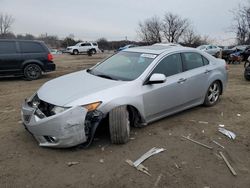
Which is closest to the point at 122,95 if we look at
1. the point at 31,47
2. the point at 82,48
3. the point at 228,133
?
the point at 228,133

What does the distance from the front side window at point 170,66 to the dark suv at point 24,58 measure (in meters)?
7.60

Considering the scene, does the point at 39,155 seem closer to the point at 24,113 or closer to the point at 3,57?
the point at 24,113

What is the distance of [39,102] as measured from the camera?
439 cm

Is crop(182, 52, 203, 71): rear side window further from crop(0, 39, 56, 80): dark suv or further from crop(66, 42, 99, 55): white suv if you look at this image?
crop(66, 42, 99, 55): white suv

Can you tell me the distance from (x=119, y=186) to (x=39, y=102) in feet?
6.14

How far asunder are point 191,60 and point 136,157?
284 cm

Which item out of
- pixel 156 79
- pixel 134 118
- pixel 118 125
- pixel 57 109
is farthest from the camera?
pixel 134 118

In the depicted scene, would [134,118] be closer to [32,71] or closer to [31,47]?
[32,71]

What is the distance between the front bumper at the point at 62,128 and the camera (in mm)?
3951

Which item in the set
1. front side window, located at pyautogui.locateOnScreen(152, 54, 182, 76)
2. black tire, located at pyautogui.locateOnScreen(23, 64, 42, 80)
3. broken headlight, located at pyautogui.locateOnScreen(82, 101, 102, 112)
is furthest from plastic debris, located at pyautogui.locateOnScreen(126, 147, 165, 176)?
black tire, located at pyautogui.locateOnScreen(23, 64, 42, 80)

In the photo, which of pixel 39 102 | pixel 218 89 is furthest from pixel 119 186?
pixel 218 89

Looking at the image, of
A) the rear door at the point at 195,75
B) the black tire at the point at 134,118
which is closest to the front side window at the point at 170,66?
the rear door at the point at 195,75

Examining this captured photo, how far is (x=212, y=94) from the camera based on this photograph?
6.62 m

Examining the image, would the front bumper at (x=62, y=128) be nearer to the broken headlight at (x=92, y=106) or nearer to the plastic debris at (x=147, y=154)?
the broken headlight at (x=92, y=106)
